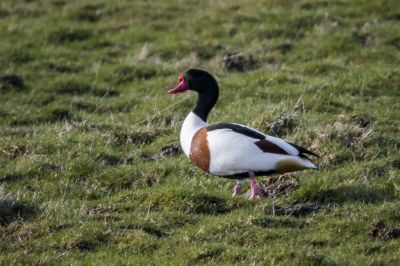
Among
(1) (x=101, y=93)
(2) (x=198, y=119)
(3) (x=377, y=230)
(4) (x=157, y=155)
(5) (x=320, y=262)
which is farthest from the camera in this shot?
(1) (x=101, y=93)

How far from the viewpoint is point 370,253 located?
320 inches

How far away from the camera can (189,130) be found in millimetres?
10297

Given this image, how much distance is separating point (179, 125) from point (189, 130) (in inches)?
103

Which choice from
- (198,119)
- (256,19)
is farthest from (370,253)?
(256,19)

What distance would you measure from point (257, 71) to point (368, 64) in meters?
2.02

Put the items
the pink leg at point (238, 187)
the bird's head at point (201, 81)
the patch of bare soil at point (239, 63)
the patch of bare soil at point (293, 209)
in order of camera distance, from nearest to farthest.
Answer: the patch of bare soil at point (293, 209) < the pink leg at point (238, 187) < the bird's head at point (201, 81) < the patch of bare soil at point (239, 63)

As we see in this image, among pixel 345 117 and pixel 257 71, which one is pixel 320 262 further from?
pixel 257 71

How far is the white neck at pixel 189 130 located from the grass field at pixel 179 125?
44 centimetres

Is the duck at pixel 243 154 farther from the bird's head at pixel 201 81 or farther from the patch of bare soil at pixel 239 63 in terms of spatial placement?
the patch of bare soil at pixel 239 63

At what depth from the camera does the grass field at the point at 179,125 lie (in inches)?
332

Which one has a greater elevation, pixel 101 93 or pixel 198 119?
pixel 198 119

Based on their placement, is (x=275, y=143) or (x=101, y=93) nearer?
(x=275, y=143)

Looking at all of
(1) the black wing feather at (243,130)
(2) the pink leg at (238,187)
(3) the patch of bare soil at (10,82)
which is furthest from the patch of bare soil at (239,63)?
(1) the black wing feather at (243,130)

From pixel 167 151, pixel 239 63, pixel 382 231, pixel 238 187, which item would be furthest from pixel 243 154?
pixel 239 63
